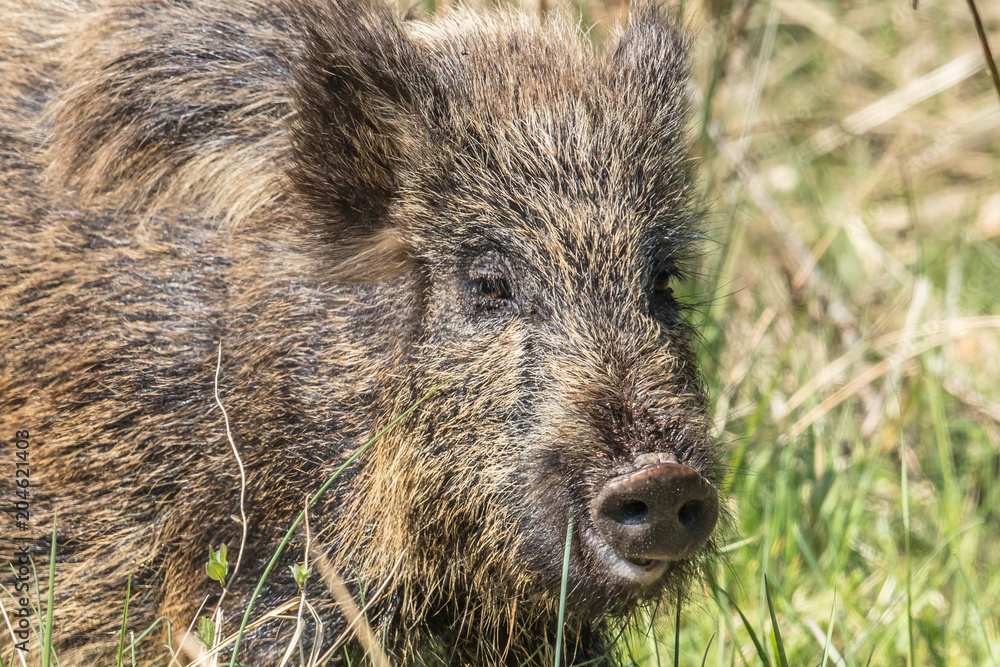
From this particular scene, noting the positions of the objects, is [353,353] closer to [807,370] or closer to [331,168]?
[331,168]

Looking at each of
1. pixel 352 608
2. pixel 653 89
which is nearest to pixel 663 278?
pixel 653 89

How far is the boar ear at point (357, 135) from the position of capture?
3229 millimetres

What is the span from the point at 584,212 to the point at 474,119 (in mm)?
419

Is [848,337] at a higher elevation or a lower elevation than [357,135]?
lower

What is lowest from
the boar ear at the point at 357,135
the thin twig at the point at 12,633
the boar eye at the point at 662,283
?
the thin twig at the point at 12,633

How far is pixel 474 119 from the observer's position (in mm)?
3301

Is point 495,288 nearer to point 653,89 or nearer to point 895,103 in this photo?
point 653,89

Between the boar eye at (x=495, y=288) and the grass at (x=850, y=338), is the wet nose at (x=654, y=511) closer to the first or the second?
the grass at (x=850, y=338)

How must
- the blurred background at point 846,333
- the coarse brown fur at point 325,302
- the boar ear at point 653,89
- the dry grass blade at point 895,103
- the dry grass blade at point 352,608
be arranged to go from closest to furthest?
the dry grass blade at point 352,608
the coarse brown fur at point 325,302
the boar ear at point 653,89
the blurred background at point 846,333
the dry grass blade at point 895,103

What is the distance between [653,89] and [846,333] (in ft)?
8.42

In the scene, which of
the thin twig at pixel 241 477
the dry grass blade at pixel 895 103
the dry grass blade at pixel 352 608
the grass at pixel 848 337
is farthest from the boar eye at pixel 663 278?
the dry grass blade at pixel 895 103

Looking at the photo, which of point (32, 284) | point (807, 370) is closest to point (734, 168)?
point (807, 370)

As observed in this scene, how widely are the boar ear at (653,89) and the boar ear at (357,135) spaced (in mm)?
576

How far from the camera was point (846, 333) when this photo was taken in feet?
18.6
